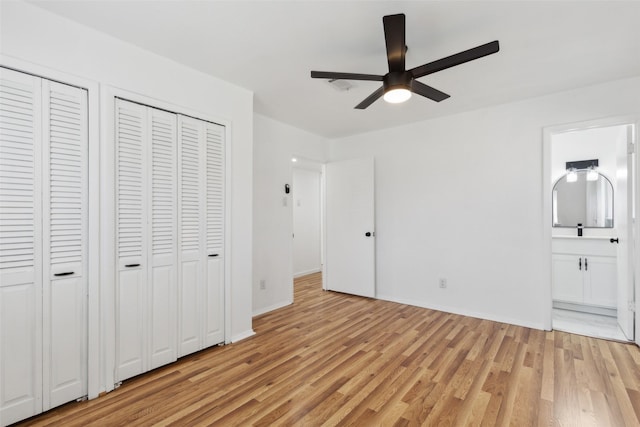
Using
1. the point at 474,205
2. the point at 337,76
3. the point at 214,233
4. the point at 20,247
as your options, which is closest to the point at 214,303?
the point at 214,233

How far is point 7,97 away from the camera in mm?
1770

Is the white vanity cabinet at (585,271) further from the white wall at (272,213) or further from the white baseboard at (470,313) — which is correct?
the white wall at (272,213)

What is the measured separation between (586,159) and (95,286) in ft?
19.6

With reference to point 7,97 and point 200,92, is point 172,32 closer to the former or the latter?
point 200,92

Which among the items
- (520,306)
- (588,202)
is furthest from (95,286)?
(588,202)

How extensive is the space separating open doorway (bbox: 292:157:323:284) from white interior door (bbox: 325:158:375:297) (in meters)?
1.38

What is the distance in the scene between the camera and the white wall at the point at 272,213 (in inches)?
149

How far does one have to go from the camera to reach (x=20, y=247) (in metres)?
1.81

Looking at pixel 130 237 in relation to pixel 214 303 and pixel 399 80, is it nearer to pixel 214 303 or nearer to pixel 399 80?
pixel 214 303

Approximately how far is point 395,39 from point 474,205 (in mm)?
2581

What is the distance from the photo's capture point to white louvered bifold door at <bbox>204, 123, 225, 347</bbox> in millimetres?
2773


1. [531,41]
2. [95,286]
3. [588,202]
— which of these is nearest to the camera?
[95,286]

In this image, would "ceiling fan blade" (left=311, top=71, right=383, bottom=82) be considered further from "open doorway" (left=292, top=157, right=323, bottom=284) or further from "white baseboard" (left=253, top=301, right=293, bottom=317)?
Result: "open doorway" (left=292, top=157, right=323, bottom=284)

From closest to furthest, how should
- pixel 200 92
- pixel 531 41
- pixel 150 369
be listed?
pixel 531 41 < pixel 150 369 < pixel 200 92
